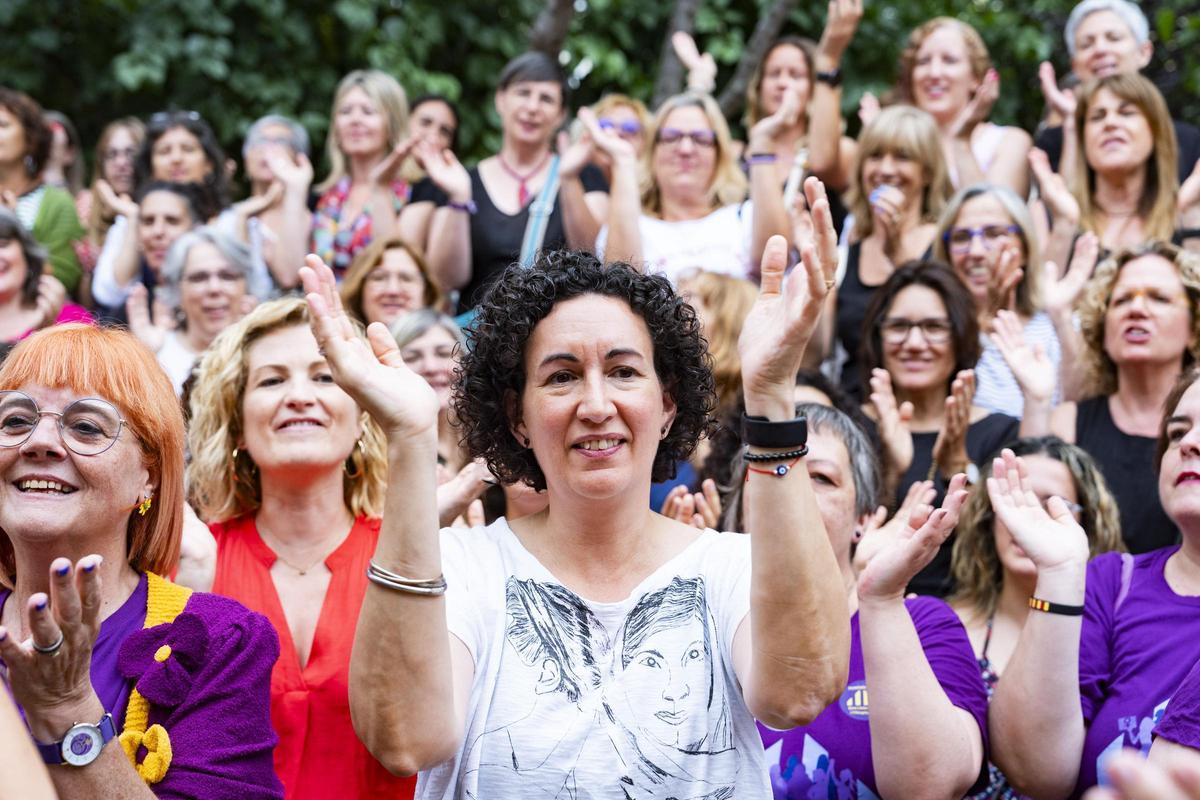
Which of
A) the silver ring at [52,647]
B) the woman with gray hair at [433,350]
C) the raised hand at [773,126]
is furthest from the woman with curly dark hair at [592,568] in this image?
the raised hand at [773,126]

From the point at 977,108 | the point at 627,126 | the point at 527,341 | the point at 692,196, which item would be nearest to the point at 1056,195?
the point at 977,108

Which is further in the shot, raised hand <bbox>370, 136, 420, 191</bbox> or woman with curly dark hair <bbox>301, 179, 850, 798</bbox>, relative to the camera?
raised hand <bbox>370, 136, 420, 191</bbox>

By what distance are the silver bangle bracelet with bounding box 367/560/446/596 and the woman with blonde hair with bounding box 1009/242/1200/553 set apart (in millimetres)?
2977

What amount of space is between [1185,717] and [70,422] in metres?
2.33

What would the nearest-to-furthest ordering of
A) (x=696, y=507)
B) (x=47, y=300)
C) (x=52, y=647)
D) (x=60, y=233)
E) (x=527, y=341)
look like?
1. (x=52, y=647)
2. (x=527, y=341)
3. (x=696, y=507)
4. (x=47, y=300)
5. (x=60, y=233)

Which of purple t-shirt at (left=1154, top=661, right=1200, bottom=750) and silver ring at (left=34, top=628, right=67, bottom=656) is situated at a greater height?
silver ring at (left=34, top=628, right=67, bottom=656)

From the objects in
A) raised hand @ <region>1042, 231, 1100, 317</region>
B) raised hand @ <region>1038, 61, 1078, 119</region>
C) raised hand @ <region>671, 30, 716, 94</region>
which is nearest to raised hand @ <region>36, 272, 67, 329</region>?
raised hand @ <region>671, 30, 716, 94</region>

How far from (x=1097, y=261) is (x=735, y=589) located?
3819mm

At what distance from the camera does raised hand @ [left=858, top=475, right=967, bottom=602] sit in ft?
9.78

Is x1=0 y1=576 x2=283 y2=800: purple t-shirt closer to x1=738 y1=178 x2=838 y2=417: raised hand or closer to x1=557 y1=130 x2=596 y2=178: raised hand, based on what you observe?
x1=738 y1=178 x2=838 y2=417: raised hand

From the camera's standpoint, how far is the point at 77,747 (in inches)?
96.7

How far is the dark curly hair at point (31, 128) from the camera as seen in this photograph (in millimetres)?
7094

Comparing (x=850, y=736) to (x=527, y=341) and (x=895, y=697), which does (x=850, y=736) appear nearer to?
(x=895, y=697)

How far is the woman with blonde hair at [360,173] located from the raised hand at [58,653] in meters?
4.44
